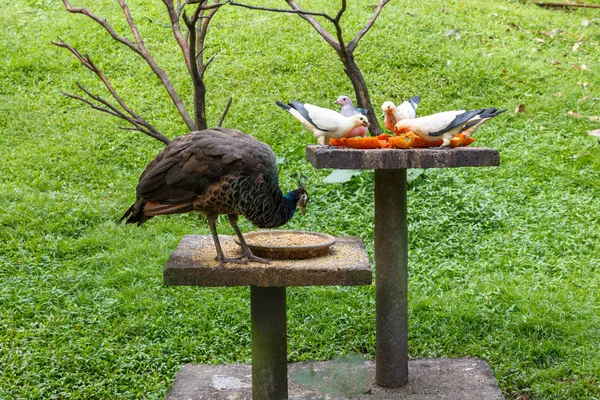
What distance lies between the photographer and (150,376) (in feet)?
15.9

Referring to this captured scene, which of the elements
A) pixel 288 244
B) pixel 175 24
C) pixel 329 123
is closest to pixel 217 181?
pixel 288 244

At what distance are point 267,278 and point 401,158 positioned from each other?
87 cm

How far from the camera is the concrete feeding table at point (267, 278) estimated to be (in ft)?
12.0

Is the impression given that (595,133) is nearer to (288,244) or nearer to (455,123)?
(455,123)

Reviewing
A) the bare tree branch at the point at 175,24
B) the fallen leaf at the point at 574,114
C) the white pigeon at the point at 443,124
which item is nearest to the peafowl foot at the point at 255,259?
the white pigeon at the point at 443,124

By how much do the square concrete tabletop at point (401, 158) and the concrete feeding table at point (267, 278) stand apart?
493 millimetres

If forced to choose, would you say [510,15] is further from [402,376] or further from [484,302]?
[402,376]

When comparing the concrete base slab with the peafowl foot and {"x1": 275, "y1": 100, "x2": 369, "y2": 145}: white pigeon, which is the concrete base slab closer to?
the peafowl foot

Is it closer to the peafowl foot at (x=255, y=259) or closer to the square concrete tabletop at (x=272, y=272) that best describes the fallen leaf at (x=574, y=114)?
the square concrete tabletop at (x=272, y=272)

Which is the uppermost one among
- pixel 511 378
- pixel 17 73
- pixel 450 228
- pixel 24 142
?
pixel 17 73

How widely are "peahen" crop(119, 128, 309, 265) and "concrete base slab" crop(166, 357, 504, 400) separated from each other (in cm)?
98

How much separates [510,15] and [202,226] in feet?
22.0

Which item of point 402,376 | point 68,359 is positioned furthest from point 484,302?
point 68,359

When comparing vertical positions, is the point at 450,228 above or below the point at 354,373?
above
